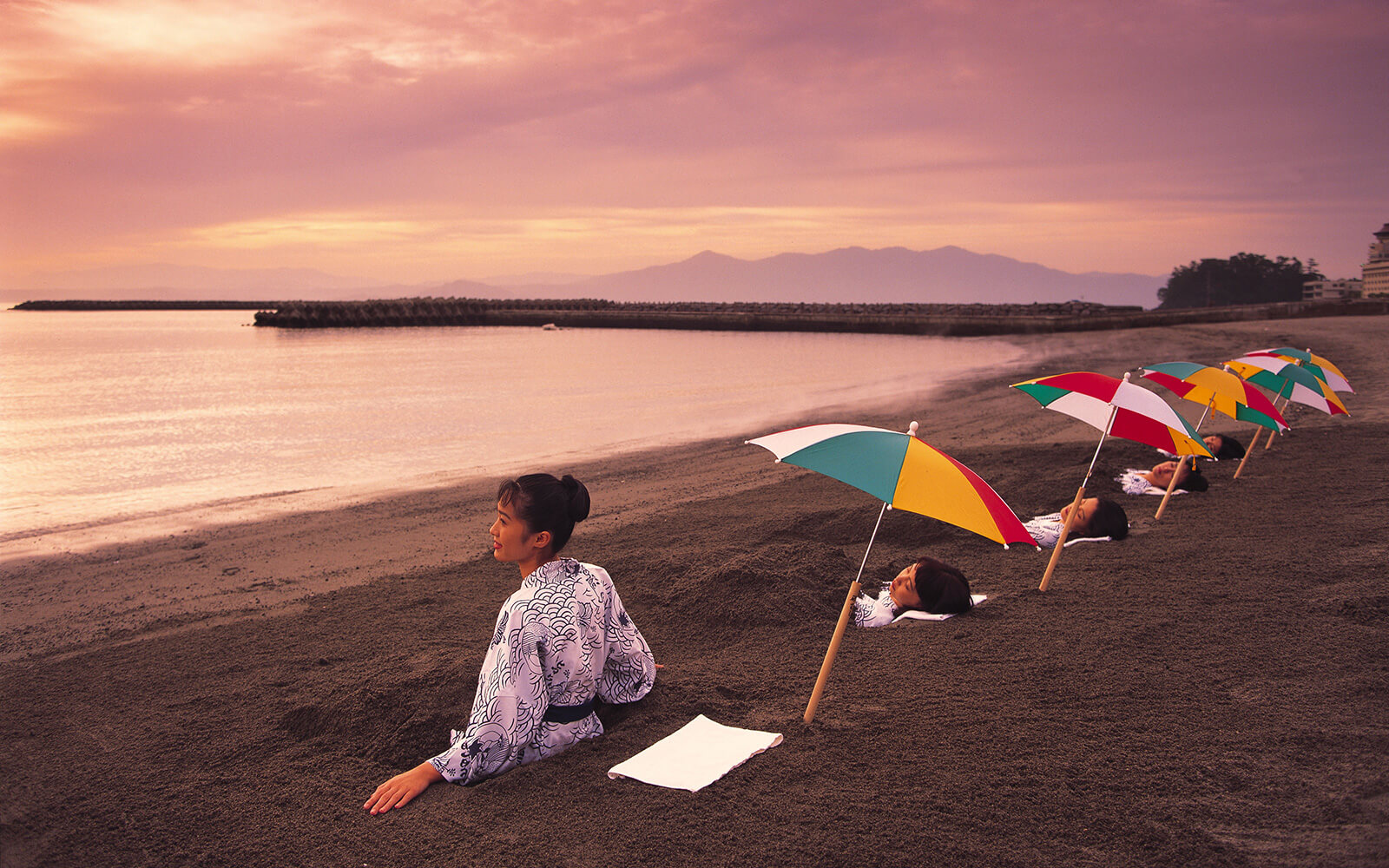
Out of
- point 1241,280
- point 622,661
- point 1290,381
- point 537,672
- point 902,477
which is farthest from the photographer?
point 1241,280

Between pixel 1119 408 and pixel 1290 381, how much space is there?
4113mm

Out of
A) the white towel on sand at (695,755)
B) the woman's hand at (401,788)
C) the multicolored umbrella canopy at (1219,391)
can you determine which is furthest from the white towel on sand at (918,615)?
the multicolored umbrella canopy at (1219,391)

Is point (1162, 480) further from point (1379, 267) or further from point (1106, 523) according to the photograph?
point (1379, 267)

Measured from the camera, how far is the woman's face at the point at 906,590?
5656 mm

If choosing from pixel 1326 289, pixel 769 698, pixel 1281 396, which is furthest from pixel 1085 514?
pixel 1326 289

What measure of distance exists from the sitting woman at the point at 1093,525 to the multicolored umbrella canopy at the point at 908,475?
346cm

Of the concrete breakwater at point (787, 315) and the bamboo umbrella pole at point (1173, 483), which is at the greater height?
the concrete breakwater at point (787, 315)

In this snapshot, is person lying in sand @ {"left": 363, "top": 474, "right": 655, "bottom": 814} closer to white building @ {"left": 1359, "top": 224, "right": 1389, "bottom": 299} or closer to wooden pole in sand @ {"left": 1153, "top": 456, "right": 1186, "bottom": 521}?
wooden pole in sand @ {"left": 1153, "top": 456, "right": 1186, "bottom": 521}

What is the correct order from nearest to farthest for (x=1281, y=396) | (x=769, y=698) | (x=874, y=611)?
(x=769, y=698)
(x=874, y=611)
(x=1281, y=396)

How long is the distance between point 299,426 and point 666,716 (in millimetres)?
17934

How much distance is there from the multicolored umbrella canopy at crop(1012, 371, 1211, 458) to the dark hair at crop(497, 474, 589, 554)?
3148mm

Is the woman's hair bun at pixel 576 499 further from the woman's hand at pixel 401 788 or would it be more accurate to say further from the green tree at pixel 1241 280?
the green tree at pixel 1241 280

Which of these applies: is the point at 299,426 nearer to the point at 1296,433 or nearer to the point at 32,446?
the point at 32,446

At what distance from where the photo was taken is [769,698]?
453cm
